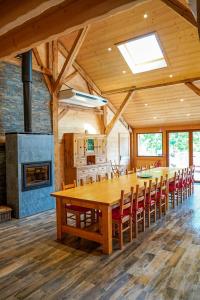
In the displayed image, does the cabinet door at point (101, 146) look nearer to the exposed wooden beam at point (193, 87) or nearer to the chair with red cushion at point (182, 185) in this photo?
the chair with red cushion at point (182, 185)

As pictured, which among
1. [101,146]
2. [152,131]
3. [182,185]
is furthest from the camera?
[152,131]

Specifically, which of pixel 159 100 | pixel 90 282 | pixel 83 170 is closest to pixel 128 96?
pixel 159 100

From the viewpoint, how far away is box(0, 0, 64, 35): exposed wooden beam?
2.27 m

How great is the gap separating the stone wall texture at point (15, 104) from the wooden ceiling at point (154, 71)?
194cm

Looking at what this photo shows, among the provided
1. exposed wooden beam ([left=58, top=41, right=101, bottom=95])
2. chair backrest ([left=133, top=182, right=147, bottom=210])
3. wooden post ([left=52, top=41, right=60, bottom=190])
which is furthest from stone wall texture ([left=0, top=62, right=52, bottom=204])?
chair backrest ([left=133, top=182, right=147, bottom=210])

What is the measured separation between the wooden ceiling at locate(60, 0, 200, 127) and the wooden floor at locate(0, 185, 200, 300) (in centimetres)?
447

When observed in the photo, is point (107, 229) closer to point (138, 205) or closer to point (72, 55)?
point (138, 205)

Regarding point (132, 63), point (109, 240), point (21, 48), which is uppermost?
point (132, 63)

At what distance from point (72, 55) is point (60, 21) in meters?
3.51

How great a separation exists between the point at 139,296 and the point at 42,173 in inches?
153

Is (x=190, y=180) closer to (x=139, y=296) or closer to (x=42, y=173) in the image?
(x=42, y=173)

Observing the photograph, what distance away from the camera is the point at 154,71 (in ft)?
23.4

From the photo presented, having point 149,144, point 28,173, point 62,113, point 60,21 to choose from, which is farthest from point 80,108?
point 60,21

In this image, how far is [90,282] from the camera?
2.67m
